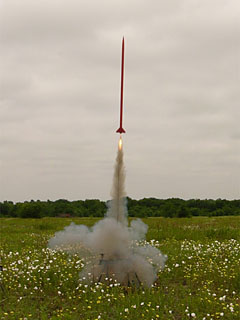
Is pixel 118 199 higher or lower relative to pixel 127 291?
higher

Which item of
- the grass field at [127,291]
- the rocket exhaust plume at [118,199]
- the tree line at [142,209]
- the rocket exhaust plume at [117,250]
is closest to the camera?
the grass field at [127,291]

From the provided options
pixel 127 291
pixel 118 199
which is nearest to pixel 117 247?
pixel 127 291

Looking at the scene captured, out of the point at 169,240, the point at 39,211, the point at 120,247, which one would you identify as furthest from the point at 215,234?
the point at 39,211

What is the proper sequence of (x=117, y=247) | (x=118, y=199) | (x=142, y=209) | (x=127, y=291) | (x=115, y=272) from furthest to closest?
(x=142, y=209), (x=118, y=199), (x=117, y=247), (x=115, y=272), (x=127, y=291)

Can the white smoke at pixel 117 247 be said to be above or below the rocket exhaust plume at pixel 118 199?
below

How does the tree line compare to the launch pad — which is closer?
the launch pad

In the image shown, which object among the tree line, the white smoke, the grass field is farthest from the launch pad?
A: the tree line

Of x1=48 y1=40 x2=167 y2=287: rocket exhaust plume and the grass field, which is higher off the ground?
x1=48 y1=40 x2=167 y2=287: rocket exhaust plume

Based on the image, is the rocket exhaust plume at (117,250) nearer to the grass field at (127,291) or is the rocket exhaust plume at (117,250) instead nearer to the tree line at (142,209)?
the grass field at (127,291)

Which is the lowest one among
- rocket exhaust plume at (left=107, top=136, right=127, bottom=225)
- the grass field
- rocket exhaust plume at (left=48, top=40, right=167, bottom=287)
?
the grass field

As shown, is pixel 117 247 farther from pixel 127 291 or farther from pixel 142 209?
pixel 142 209

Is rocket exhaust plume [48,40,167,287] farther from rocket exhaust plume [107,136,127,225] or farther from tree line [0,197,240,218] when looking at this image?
tree line [0,197,240,218]

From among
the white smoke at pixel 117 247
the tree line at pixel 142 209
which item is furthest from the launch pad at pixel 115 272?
the tree line at pixel 142 209

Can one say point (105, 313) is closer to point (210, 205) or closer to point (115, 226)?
point (115, 226)
